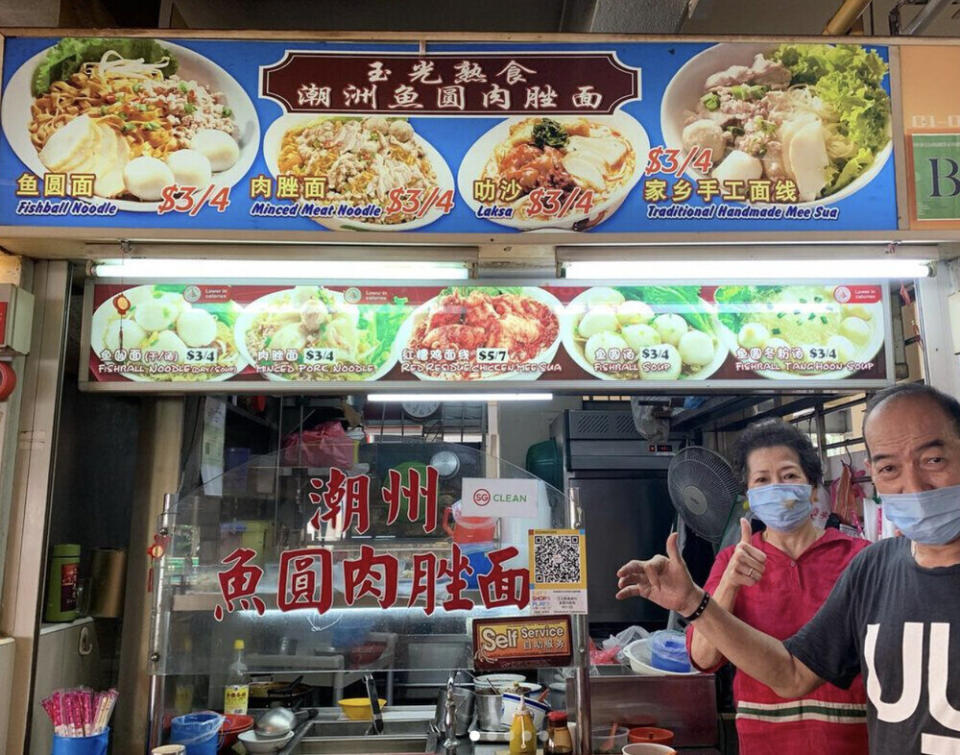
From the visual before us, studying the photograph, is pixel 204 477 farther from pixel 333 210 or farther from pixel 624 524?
pixel 624 524

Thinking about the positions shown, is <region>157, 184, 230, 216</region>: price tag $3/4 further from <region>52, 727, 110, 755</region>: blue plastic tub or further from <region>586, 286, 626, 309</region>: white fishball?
<region>52, 727, 110, 755</region>: blue plastic tub

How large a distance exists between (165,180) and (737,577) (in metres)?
2.54

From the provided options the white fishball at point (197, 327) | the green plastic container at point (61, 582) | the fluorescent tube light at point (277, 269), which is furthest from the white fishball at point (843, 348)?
the green plastic container at point (61, 582)

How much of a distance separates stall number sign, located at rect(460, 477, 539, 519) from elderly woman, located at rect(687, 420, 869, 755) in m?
0.70

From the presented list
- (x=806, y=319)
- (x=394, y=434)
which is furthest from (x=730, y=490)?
(x=394, y=434)

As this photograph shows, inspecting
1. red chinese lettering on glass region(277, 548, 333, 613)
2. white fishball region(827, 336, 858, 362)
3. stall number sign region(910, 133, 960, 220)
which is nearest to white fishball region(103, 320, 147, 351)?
red chinese lettering on glass region(277, 548, 333, 613)

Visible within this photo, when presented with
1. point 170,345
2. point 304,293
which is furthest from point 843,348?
point 170,345

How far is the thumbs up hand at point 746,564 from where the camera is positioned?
2.64 metres

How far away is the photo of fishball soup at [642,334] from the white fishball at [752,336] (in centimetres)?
9

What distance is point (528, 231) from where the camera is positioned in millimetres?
2783

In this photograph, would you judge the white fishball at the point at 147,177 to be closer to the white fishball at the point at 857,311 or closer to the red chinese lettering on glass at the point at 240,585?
the red chinese lettering on glass at the point at 240,585

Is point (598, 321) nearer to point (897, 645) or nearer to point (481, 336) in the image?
point (481, 336)

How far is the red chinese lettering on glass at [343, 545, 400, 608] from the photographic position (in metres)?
2.71

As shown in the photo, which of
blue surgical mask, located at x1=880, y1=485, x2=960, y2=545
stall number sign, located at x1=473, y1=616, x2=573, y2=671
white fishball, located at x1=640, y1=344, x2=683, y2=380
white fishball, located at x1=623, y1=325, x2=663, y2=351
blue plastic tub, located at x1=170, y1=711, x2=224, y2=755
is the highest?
white fishball, located at x1=623, y1=325, x2=663, y2=351
